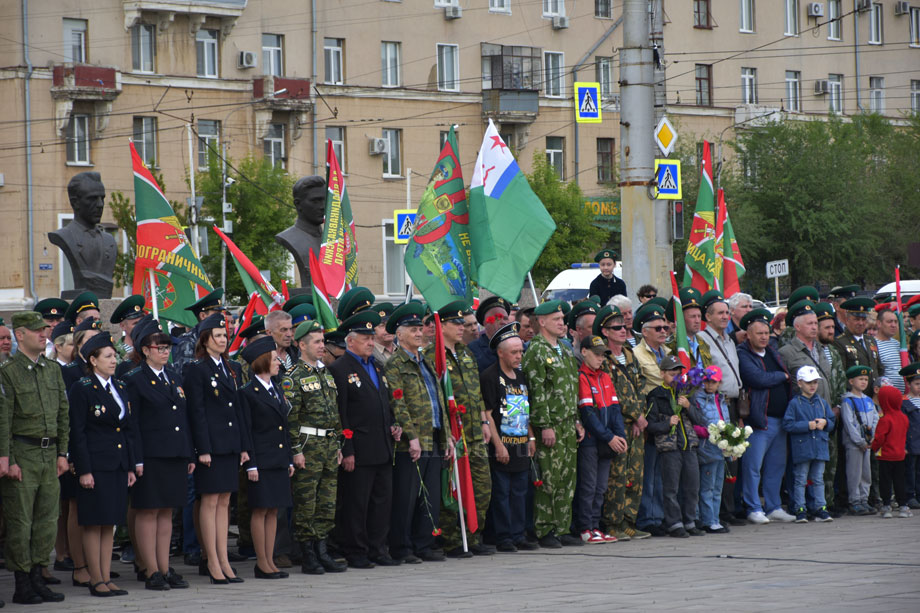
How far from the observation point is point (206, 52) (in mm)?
45625

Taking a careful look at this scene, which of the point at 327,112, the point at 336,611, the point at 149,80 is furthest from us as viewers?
the point at 327,112

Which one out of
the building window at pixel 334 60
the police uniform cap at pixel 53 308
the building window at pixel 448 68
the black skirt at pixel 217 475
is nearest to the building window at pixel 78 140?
the building window at pixel 334 60

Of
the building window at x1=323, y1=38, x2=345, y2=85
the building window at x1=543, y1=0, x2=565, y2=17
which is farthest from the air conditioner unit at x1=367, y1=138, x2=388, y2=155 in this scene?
the building window at x1=543, y1=0, x2=565, y2=17

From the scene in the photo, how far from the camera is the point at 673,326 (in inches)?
556

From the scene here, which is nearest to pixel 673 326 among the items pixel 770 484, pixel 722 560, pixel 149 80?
pixel 770 484

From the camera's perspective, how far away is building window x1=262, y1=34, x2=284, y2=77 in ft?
153

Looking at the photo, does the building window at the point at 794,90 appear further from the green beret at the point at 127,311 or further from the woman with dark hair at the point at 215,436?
the woman with dark hair at the point at 215,436

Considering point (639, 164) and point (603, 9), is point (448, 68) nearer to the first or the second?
point (603, 9)

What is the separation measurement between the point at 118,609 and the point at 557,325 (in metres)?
4.74

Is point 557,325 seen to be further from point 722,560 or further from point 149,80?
point 149,80

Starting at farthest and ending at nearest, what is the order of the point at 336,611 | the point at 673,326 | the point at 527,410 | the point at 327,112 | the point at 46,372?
the point at 327,112 → the point at 673,326 → the point at 527,410 → the point at 46,372 → the point at 336,611

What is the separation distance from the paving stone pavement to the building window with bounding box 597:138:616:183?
1652 inches

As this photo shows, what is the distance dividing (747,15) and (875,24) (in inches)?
275

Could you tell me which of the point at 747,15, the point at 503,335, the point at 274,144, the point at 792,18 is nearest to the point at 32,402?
the point at 503,335
